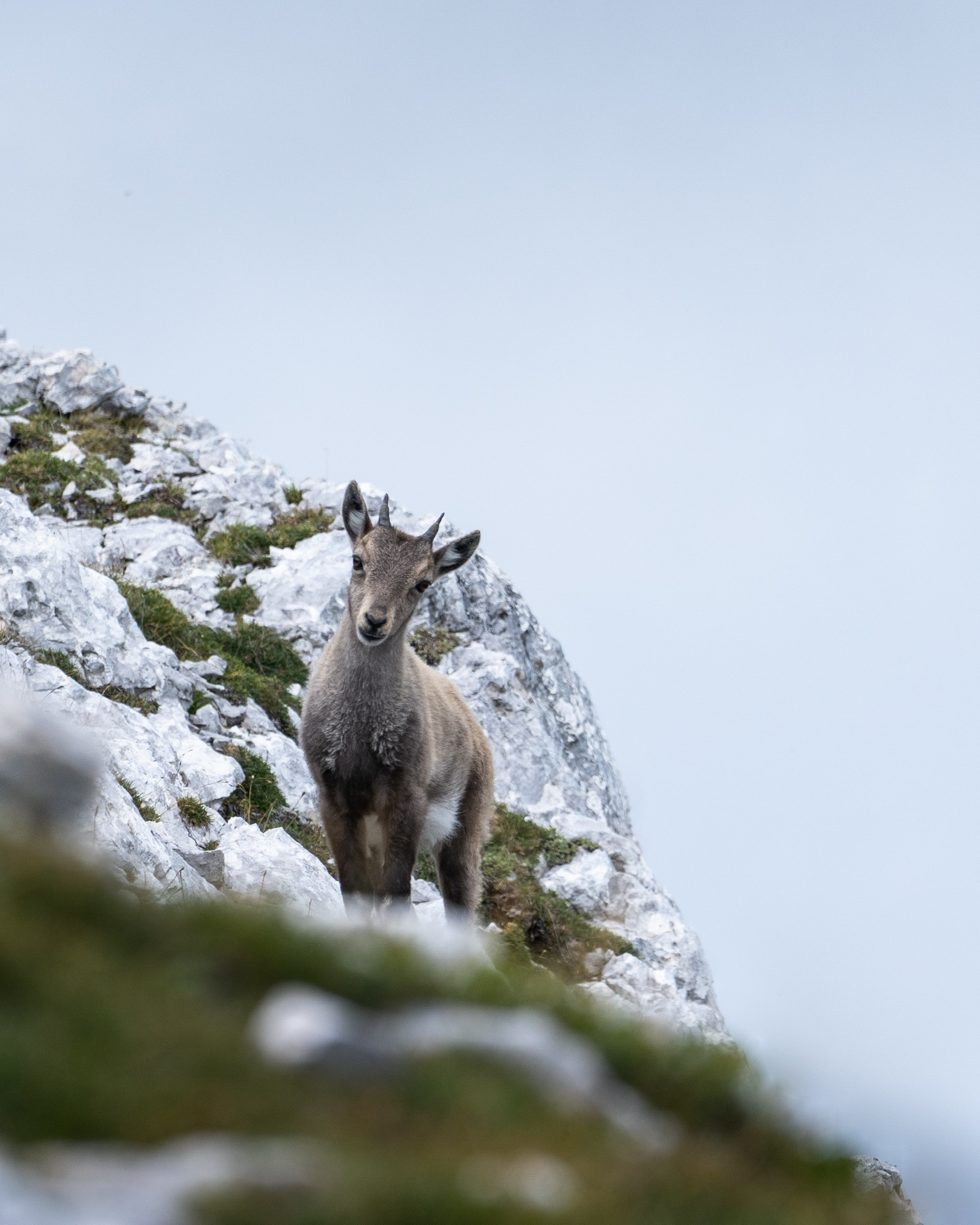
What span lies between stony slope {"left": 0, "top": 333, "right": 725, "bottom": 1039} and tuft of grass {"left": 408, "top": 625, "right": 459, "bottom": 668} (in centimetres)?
6

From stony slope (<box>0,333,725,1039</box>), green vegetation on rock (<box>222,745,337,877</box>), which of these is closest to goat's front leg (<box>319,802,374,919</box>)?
stony slope (<box>0,333,725,1039</box>)

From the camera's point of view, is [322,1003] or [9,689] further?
[9,689]

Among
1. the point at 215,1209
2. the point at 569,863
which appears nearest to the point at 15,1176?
the point at 215,1209

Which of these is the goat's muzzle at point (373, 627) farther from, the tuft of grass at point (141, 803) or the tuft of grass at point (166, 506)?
the tuft of grass at point (166, 506)

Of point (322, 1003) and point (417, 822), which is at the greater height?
point (417, 822)

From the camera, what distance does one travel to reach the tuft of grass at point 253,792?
613 inches

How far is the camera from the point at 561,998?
480 centimetres

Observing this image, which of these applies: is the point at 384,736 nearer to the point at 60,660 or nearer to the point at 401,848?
the point at 401,848

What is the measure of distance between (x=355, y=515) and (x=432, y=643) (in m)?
10.7

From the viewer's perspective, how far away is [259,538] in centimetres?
2566

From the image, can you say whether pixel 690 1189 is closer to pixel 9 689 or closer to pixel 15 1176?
pixel 15 1176

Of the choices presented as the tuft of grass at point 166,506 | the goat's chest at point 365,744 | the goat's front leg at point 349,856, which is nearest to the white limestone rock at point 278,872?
the goat's front leg at point 349,856

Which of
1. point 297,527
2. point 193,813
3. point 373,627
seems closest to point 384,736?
point 373,627

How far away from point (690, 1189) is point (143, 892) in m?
5.62
